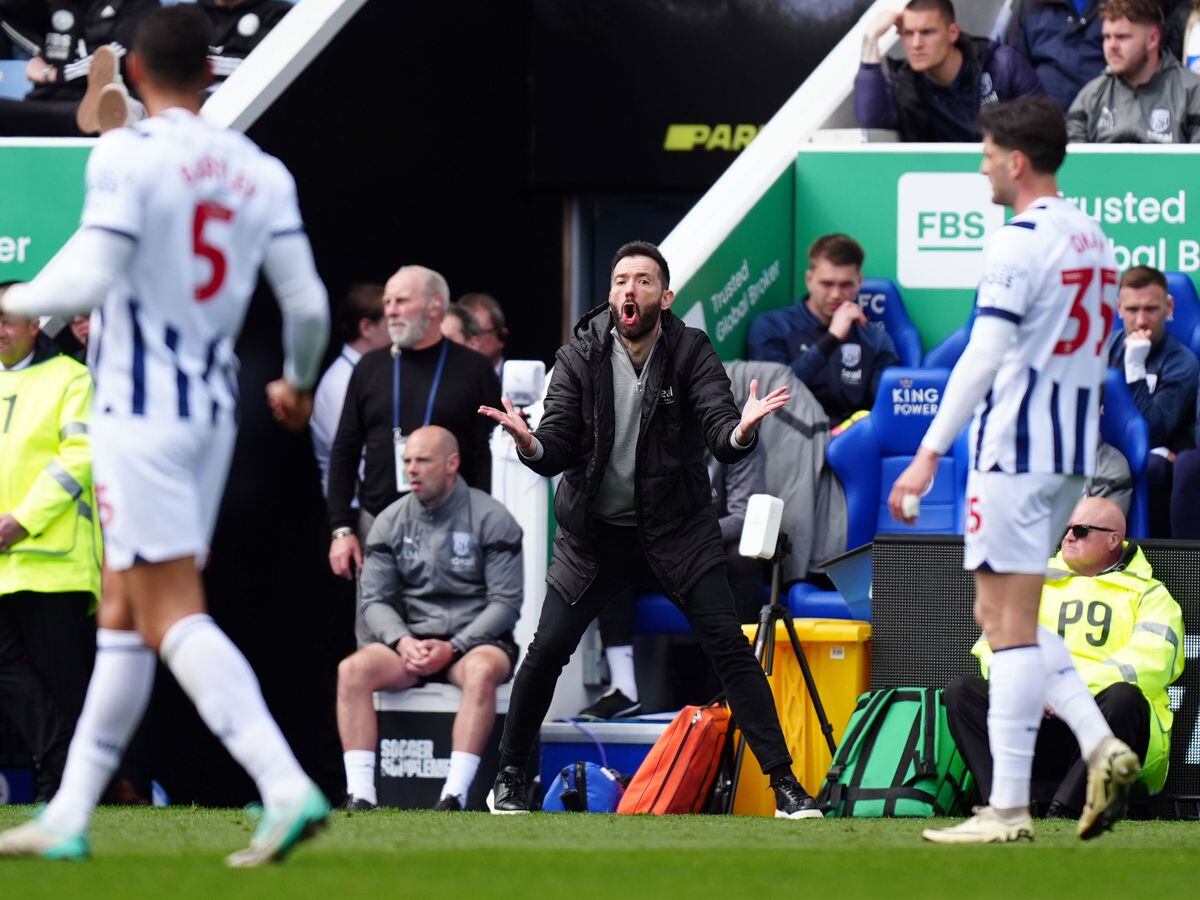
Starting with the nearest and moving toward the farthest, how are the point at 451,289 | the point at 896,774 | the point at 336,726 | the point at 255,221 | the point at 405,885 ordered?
the point at 405,885 < the point at 255,221 < the point at 896,774 < the point at 336,726 < the point at 451,289

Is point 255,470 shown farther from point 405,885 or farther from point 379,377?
point 405,885

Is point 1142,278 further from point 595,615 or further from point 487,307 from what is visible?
point 487,307

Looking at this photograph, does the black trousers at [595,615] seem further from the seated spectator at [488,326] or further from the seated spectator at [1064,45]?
the seated spectator at [1064,45]

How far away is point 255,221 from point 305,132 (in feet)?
18.9

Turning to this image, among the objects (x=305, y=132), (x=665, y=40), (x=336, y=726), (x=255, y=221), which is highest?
(x=665, y=40)

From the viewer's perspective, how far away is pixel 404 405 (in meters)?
10.2

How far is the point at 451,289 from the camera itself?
44.1 feet

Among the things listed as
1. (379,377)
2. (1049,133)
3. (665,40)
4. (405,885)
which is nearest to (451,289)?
(665,40)

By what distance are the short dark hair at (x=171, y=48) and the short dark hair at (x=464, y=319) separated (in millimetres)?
5296

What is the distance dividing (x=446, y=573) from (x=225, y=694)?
4199mm

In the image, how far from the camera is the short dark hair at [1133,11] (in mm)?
11102

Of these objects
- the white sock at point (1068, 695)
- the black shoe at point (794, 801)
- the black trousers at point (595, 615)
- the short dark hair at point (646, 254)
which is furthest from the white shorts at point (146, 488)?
the black shoe at point (794, 801)

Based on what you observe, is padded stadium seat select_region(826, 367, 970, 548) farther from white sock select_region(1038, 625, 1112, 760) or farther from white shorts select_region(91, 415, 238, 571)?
white shorts select_region(91, 415, 238, 571)

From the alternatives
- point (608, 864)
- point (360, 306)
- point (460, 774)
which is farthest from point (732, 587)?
point (608, 864)
